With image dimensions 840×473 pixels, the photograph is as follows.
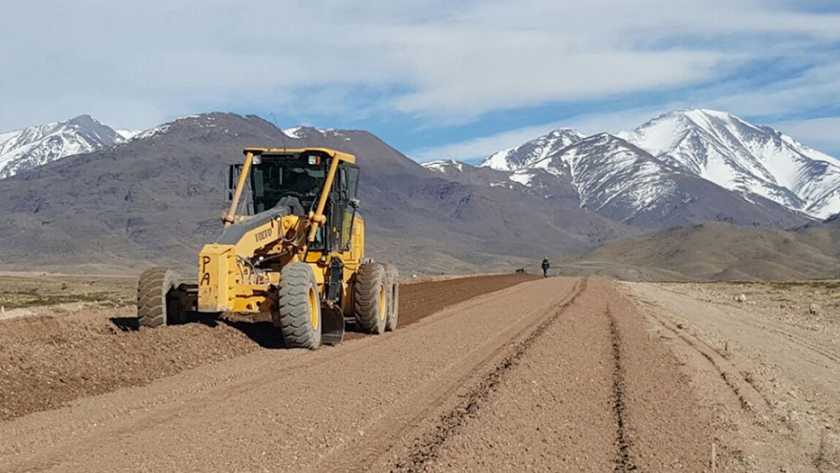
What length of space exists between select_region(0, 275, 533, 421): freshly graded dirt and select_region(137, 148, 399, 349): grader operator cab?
0.64 m

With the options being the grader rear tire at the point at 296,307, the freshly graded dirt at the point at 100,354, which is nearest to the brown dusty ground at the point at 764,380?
the grader rear tire at the point at 296,307

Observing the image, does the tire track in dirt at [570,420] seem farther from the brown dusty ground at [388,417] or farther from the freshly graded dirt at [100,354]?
the freshly graded dirt at [100,354]

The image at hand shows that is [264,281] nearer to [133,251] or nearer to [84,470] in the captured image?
[84,470]

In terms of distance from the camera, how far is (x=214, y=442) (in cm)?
901

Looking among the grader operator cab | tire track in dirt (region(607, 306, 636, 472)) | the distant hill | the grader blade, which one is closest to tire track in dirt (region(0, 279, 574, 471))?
the grader blade

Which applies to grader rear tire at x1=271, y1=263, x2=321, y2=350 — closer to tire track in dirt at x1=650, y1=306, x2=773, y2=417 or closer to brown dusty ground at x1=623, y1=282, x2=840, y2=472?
brown dusty ground at x1=623, y1=282, x2=840, y2=472

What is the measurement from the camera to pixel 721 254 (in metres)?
162

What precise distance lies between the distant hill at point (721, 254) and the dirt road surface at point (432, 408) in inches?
4329

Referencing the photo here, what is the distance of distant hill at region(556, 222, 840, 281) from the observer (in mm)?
138363

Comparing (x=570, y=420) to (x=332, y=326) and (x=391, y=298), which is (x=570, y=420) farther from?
(x=391, y=298)

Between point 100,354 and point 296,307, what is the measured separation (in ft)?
9.75

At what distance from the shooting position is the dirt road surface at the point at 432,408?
8.71 meters

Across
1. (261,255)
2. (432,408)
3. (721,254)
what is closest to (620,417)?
(432,408)

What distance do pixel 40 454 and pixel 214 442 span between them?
4.96ft
